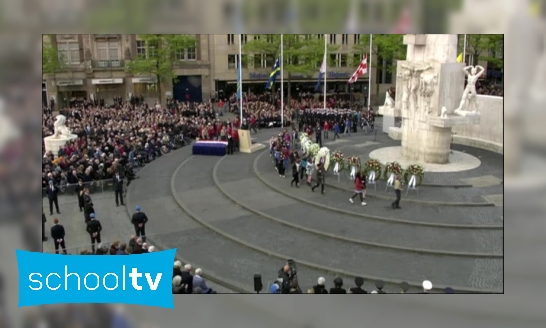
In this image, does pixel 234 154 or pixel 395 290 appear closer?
pixel 395 290

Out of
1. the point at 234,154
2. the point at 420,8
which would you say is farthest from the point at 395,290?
the point at 234,154

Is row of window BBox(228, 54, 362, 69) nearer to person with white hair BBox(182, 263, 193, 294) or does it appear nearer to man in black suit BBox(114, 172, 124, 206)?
man in black suit BBox(114, 172, 124, 206)

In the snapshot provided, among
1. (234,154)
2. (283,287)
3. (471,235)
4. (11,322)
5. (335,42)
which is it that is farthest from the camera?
(335,42)

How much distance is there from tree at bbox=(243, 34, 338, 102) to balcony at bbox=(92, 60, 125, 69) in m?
11.4

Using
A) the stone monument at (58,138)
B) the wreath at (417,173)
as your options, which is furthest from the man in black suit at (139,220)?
the stone monument at (58,138)

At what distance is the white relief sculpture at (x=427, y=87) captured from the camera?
23.2 meters

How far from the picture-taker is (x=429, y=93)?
23375 mm

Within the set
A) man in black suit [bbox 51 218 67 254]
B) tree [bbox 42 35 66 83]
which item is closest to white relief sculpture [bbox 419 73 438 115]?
man in black suit [bbox 51 218 67 254]

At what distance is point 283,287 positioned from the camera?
1330cm

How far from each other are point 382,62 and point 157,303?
4564 cm

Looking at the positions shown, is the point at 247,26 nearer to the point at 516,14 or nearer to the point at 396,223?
the point at 516,14

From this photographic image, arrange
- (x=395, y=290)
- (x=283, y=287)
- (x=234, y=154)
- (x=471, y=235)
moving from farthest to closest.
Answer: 1. (x=234, y=154)
2. (x=471, y=235)
3. (x=395, y=290)
4. (x=283, y=287)

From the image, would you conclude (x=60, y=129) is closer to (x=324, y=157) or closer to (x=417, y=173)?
(x=324, y=157)

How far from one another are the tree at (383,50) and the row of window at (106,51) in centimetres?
1574
